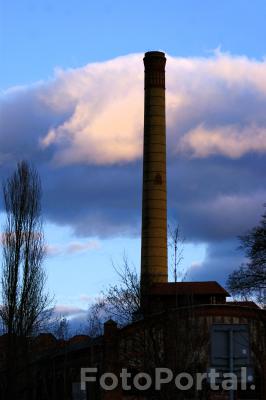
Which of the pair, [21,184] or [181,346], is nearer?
[181,346]

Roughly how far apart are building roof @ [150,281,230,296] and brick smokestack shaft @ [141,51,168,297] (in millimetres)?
A: 712

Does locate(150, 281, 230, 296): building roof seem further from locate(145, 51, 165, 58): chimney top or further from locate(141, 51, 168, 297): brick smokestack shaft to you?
locate(145, 51, 165, 58): chimney top

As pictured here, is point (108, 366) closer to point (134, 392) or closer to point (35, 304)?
point (134, 392)

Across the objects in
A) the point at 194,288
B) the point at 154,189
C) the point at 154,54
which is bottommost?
the point at 194,288

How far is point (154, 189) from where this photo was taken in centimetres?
5822

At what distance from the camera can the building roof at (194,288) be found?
5600cm

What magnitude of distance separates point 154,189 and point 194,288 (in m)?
7.26

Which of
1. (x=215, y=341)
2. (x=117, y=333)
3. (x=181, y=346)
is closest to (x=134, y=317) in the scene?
(x=117, y=333)

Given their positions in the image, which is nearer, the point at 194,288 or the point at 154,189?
the point at 194,288

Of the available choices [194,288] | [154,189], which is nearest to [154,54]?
[154,189]

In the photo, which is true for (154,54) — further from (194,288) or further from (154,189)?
(194,288)

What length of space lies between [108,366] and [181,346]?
44.8 feet

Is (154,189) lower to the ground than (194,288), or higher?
higher

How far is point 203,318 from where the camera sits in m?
38.3
